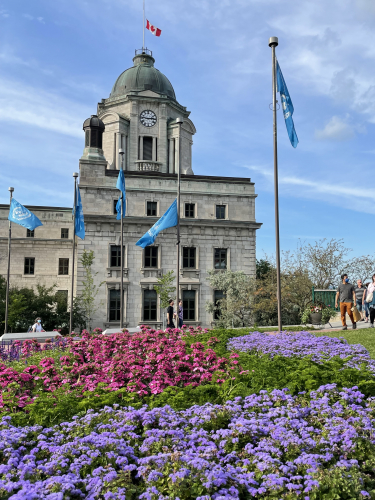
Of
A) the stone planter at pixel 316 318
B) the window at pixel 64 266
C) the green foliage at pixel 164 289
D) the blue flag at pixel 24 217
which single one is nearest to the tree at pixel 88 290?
the green foliage at pixel 164 289

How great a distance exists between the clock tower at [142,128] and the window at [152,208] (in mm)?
9541

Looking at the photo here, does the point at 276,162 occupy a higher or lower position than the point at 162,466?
higher

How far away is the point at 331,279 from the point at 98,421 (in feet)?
129

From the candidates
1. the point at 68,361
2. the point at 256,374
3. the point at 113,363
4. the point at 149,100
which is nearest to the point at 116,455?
the point at 256,374

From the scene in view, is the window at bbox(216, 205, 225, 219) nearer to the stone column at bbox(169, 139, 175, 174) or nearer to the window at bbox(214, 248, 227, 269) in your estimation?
the window at bbox(214, 248, 227, 269)

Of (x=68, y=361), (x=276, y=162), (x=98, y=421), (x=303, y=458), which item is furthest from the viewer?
(x=276, y=162)

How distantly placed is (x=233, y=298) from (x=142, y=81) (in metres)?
26.9

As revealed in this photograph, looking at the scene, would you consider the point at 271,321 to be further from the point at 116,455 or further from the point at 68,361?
the point at 116,455

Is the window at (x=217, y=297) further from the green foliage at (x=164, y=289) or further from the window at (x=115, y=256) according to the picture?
the window at (x=115, y=256)

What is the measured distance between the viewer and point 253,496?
3781 millimetres

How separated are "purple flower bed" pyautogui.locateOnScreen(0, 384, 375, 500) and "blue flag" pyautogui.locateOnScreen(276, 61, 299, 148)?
41.6 ft

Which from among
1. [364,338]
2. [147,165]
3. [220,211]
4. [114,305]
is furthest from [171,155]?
[364,338]

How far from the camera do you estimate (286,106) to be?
16.7 metres

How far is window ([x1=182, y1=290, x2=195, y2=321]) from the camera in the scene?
33375 millimetres
